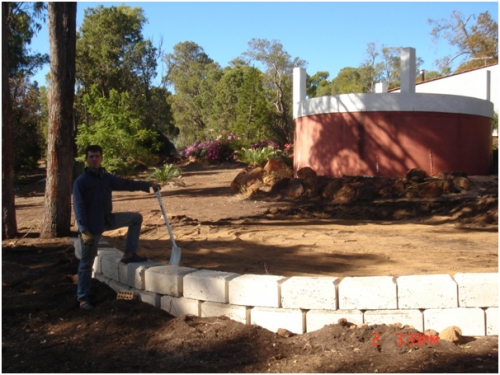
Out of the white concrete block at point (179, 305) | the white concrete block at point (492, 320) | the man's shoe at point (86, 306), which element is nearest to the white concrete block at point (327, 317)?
the white concrete block at point (492, 320)

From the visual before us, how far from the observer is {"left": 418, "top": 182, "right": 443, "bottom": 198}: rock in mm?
13782

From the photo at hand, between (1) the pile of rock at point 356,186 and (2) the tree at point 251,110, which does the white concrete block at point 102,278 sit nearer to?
(1) the pile of rock at point 356,186

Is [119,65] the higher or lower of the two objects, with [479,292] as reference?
higher

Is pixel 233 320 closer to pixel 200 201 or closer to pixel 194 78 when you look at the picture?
pixel 200 201

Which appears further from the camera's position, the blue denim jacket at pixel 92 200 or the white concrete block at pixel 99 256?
the white concrete block at pixel 99 256

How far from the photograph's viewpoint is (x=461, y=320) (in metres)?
4.28

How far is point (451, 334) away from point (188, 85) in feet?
195

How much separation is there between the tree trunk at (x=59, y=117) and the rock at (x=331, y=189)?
7841 millimetres

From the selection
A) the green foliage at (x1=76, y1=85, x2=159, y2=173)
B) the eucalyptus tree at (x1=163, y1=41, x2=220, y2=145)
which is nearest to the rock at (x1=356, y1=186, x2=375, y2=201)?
the green foliage at (x1=76, y1=85, x2=159, y2=173)

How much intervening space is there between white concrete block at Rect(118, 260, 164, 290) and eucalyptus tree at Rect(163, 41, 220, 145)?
40.5 meters

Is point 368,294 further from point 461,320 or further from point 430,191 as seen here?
point 430,191

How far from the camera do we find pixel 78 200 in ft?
17.2

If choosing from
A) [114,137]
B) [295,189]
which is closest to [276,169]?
[295,189]

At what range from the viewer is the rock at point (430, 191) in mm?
13782
